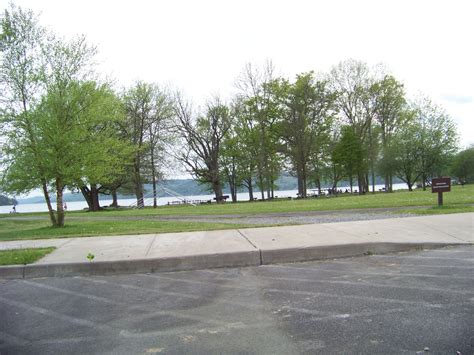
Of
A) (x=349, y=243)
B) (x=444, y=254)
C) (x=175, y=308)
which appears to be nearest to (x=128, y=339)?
(x=175, y=308)

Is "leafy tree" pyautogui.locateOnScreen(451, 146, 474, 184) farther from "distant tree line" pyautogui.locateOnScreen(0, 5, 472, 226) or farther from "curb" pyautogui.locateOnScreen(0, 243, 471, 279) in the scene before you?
"curb" pyautogui.locateOnScreen(0, 243, 471, 279)

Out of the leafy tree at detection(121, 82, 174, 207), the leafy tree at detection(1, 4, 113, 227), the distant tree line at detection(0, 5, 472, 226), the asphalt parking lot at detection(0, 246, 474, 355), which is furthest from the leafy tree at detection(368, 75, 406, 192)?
the asphalt parking lot at detection(0, 246, 474, 355)

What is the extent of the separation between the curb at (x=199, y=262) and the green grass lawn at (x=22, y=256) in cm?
37

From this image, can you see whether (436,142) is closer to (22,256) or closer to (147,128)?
(147,128)

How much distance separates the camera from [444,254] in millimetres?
7020

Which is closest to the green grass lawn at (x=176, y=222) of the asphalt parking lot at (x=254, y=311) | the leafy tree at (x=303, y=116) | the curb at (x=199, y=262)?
the curb at (x=199, y=262)

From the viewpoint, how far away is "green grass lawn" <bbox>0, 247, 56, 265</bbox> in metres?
7.06

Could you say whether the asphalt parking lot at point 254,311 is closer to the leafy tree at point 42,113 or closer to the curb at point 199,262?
the curb at point 199,262

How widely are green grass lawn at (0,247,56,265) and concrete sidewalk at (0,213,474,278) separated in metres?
0.24

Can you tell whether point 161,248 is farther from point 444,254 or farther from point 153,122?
point 153,122

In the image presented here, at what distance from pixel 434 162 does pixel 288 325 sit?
50633 mm

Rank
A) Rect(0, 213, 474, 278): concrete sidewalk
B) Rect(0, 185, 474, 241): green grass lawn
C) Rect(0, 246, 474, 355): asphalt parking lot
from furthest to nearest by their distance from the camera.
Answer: Rect(0, 185, 474, 241): green grass lawn → Rect(0, 213, 474, 278): concrete sidewalk → Rect(0, 246, 474, 355): asphalt parking lot

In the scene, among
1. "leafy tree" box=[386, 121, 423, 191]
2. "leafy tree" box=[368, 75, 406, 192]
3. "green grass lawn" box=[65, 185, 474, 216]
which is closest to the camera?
"green grass lawn" box=[65, 185, 474, 216]

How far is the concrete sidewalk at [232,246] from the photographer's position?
22.3 feet
